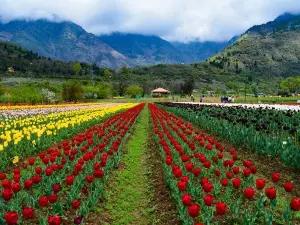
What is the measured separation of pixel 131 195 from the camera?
870cm

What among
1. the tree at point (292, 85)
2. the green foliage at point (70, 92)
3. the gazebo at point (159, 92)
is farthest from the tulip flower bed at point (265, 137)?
the tree at point (292, 85)

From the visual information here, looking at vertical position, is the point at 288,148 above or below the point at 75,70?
below

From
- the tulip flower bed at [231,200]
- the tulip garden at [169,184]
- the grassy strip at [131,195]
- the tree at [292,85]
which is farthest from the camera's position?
the tree at [292,85]

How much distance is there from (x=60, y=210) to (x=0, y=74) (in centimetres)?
17097

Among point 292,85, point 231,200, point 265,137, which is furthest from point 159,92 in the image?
point 231,200

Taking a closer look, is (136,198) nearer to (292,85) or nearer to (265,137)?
(265,137)

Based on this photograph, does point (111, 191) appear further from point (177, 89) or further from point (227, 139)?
point (177, 89)

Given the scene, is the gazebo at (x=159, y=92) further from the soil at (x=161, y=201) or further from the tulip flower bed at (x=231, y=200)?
the tulip flower bed at (x=231, y=200)

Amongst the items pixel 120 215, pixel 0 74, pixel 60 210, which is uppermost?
pixel 0 74

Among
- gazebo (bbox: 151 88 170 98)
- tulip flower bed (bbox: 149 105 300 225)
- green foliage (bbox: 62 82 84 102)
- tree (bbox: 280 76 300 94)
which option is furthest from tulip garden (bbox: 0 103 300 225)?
tree (bbox: 280 76 300 94)

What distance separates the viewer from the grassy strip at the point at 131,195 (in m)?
7.23

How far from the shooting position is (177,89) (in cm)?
16262

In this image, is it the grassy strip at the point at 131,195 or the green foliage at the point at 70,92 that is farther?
the green foliage at the point at 70,92

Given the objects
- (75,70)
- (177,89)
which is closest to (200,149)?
(177,89)
